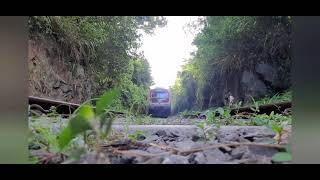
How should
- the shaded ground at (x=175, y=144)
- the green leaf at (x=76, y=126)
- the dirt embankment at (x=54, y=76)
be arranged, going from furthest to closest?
the dirt embankment at (x=54, y=76) < the shaded ground at (x=175, y=144) < the green leaf at (x=76, y=126)

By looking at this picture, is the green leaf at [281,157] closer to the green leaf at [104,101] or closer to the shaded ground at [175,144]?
the shaded ground at [175,144]

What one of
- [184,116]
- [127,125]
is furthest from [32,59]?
[184,116]

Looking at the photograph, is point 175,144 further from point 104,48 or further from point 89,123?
point 104,48

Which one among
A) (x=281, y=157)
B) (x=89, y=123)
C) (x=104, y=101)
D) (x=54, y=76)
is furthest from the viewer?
(x=54, y=76)

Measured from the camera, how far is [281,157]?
3.54 m

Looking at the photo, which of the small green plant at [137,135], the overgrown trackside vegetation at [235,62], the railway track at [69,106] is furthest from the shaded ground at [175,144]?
the overgrown trackside vegetation at [235,62]

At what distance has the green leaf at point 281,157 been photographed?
3.53 m

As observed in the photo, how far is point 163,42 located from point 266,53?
34.6 inches

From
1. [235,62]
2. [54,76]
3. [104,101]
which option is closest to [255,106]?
[235,62]

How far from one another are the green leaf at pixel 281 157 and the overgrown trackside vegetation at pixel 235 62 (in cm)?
51

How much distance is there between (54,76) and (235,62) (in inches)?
60.9

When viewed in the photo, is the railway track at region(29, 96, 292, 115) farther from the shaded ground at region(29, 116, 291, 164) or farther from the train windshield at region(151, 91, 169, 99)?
the train windshield at region(151, 91, 169, 99)

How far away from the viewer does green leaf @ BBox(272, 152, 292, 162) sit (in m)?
3.53
